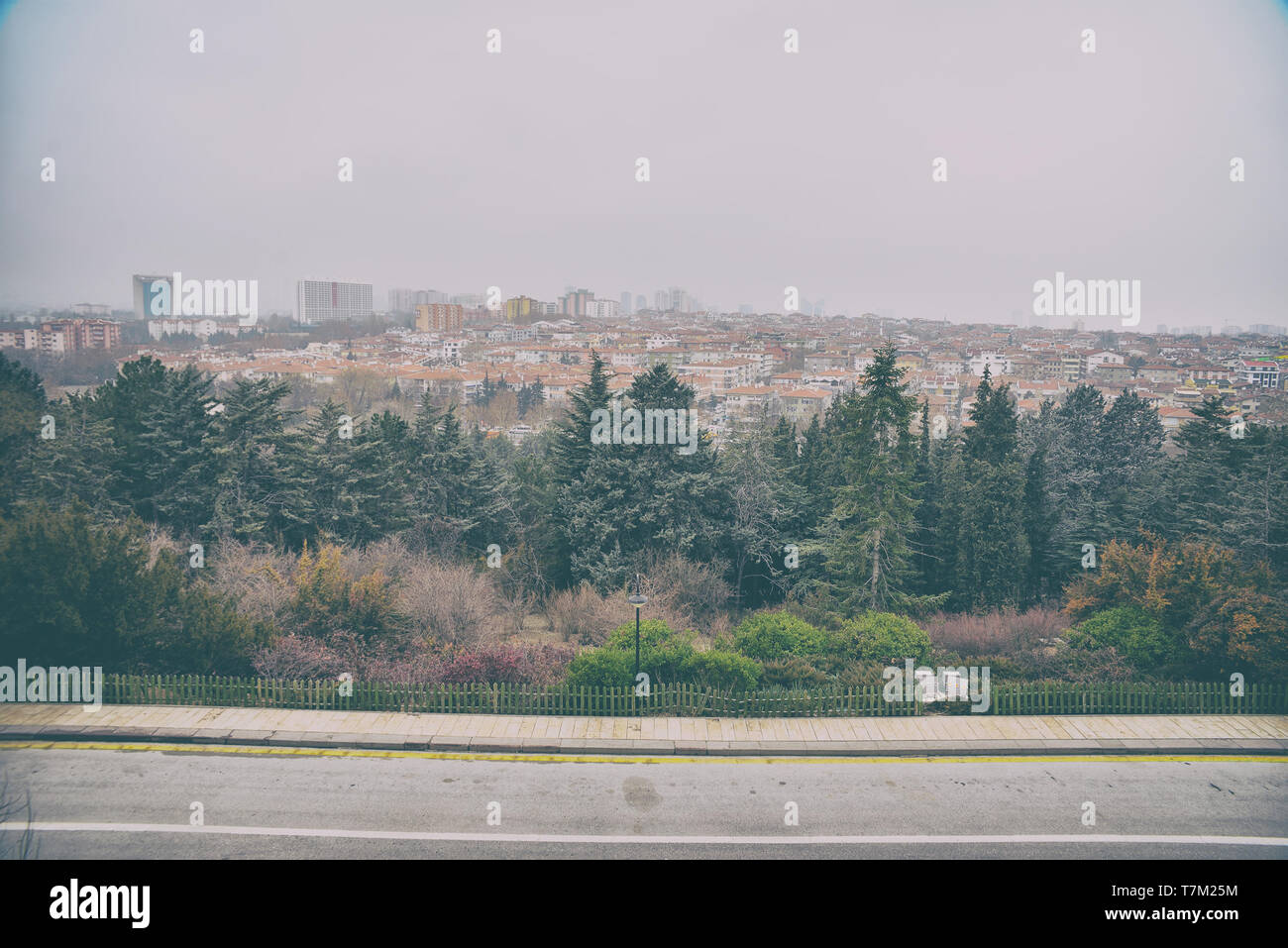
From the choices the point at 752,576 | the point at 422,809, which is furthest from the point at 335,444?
the point at 422,809

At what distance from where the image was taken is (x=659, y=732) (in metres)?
14.6

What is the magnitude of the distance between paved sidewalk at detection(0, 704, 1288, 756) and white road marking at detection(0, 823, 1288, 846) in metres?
2.62

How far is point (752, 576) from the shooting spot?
3027 cm

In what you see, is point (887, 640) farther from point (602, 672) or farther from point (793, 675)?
point (602, 672)

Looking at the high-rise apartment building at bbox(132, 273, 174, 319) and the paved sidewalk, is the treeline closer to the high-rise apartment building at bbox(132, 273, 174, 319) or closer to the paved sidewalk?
the paved sidewalk

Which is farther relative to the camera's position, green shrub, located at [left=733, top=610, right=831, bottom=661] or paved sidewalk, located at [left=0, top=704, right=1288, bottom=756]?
green shrub, located at [left=733, top=610, right=831, bottom=661]

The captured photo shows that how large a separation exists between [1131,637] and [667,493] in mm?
15229

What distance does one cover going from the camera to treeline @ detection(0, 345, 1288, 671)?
26.4 meters

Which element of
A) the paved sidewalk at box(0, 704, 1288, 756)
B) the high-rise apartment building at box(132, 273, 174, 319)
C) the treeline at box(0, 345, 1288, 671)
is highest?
the high-rise apartment building at box(132, 273, 174, 319)

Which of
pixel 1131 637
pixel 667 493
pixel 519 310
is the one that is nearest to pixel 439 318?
pixel 519 310

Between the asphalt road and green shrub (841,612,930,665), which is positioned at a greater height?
green shrub (841,612,930,665)

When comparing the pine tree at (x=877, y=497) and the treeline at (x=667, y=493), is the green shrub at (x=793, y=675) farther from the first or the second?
the pine tree at (x=877, y=497)

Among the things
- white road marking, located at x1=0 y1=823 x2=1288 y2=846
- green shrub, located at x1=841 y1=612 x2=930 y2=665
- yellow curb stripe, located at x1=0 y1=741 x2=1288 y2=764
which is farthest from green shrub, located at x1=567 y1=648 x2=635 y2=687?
green shrub, located at x1=841 y1=612 x2=930 y2=665
